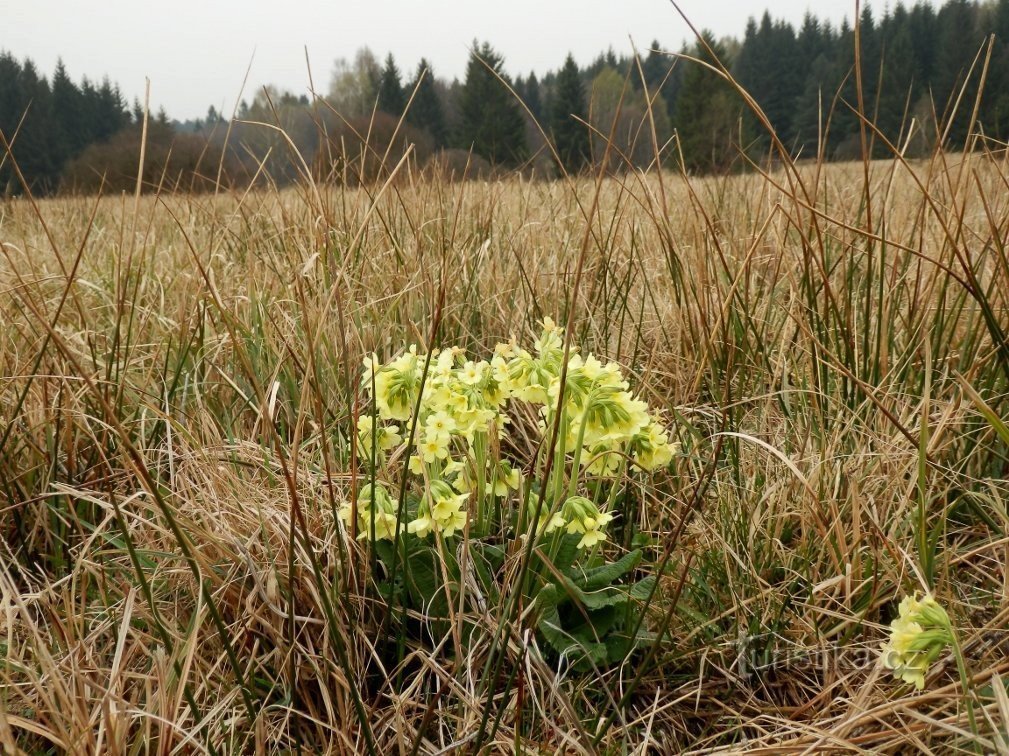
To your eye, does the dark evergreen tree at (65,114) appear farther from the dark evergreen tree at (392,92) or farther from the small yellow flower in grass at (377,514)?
the small yellow flower in grass at (377,514)

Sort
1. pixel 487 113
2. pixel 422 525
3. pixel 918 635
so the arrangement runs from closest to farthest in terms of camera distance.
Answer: pixel 918 635 < pixel 422 525 < pixel 487 113

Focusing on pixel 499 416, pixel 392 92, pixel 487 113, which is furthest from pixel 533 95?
pixel 499 416

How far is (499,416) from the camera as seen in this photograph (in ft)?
4.30

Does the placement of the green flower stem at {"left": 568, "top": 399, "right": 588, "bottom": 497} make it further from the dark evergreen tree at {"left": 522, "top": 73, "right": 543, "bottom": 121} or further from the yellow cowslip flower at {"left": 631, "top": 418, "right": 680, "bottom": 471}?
the dark evergreen tree at {"left": 522, "top": 73, "right": 543, "bottom": 121}

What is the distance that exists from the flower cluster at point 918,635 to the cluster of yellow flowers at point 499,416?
0.39 metres

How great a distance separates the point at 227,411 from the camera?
2037 mm

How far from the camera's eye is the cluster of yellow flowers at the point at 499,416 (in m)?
1.17

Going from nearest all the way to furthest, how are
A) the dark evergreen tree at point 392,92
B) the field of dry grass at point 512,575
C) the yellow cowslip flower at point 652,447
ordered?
the field of dry grass at point 512,575
the yellow cowslip flower at point 652,447
the dark evergreen tree at point 392,92

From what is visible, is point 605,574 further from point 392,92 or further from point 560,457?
point 392,92

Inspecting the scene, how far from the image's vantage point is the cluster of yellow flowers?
117 cm

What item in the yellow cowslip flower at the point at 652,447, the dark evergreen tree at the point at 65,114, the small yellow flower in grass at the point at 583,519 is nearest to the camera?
the small yellow flower in grass at the point at 583,519

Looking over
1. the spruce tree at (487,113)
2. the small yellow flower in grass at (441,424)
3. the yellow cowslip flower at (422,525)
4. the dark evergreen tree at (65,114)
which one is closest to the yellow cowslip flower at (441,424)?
the small yellow flower in grass at (441,424)

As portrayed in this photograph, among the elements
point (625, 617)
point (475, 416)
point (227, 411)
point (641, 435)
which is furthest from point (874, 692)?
point (227, 411)

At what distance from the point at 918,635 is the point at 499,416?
2.19ft
